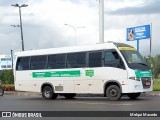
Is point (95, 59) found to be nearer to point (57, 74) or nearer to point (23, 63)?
point (57, 74)

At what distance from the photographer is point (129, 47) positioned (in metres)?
22.4

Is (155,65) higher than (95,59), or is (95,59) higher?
(95,59)

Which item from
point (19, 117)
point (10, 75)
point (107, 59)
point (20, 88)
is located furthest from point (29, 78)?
point (10, 75)

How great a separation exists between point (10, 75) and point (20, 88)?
23293mm

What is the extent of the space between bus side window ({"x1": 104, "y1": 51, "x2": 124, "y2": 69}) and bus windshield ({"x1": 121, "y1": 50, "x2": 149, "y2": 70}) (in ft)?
1.15

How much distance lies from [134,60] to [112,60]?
1128 millimetres

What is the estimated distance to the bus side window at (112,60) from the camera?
Result: 840 inches

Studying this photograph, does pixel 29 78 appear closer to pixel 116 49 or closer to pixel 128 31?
pixel 116 49

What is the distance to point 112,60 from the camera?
71.2ft

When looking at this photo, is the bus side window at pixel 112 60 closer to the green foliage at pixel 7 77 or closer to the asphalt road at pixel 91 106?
the asphalt road at pixel 91 106

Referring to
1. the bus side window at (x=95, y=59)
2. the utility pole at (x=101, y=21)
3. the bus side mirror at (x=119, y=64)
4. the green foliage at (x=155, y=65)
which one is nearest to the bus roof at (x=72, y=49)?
the bus side window at (x=95, y=59)

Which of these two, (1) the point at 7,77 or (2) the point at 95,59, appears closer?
(2) the point at 95,59

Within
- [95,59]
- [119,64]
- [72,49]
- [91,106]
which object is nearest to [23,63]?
[72,49]

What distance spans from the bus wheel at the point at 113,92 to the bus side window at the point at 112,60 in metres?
1.11
